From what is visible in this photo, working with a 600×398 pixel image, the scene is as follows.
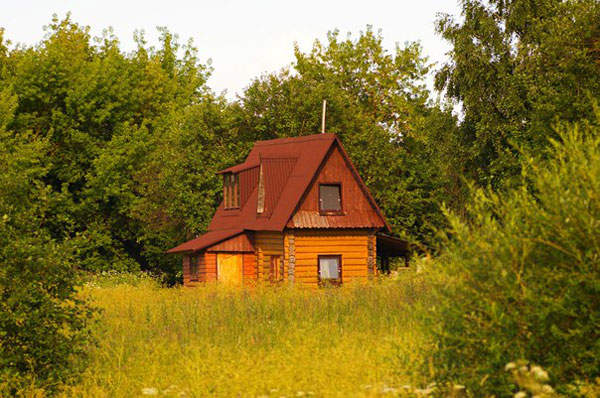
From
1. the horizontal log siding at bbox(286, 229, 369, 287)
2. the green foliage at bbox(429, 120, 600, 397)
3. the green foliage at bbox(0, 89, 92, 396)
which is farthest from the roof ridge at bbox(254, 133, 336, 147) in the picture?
the green foliage at bbox(429, 120, 600, 397)

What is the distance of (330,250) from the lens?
3525 centimetres

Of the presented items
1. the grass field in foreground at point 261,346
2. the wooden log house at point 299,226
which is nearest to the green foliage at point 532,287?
the grass field in foreground at point 261,346

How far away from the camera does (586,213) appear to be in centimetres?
898

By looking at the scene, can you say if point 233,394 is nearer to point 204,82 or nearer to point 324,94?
point 324,94

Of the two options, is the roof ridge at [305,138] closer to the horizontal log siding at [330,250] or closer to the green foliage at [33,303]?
the horizontal log siding at [330,250]

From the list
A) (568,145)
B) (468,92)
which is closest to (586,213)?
(568,145)

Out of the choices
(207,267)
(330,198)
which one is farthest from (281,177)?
(207,267)

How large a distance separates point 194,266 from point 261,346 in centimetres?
2272

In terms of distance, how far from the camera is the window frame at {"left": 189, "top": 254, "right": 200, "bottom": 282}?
122 ft

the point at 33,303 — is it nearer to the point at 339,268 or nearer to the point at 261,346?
the point at 261,346

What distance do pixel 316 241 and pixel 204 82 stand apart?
4071 cm

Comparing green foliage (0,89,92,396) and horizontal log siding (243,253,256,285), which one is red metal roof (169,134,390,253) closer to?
horizontal log siding (243,253,256,285)

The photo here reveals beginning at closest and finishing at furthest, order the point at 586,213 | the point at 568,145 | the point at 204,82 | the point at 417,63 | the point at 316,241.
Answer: the point at 586,213
the point at 568,145
the point at 316,241
the point at 417,63
the point at 204,82

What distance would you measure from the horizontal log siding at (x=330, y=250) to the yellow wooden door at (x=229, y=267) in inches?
123
